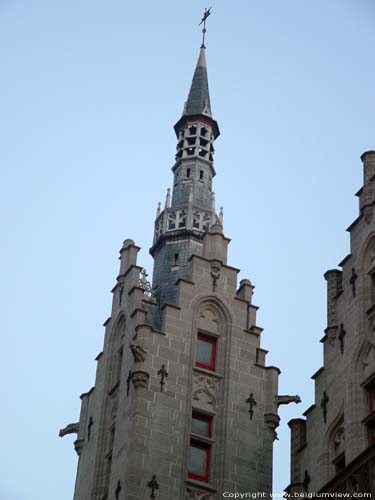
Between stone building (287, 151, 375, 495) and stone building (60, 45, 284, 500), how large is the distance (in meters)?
4.22

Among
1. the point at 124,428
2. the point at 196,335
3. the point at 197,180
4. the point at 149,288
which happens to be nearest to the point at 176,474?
the point at 124,428

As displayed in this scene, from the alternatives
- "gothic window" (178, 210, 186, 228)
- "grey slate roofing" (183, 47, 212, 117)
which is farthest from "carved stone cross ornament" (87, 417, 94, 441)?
"grey slate roofing" (183, 47, 212, 117)

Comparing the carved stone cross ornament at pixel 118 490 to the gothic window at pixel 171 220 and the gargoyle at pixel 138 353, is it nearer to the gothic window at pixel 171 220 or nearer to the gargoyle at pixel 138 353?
the gargoyle at pixel 138 353

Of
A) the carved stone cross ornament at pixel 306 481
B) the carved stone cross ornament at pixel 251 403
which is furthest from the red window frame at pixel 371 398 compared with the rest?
the carved stone cross ornament at pixel 251 403

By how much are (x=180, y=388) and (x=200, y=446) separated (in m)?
1.60

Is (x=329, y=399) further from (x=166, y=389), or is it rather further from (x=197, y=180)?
(x=197, y=180)

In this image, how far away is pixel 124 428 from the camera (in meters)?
34.1

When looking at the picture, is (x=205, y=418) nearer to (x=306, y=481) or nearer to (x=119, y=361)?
(x=119, y=361)

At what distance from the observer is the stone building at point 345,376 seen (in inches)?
1104

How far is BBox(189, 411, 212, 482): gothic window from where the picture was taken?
1336 inches

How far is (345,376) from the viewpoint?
95.2 ft

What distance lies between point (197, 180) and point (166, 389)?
9.84m

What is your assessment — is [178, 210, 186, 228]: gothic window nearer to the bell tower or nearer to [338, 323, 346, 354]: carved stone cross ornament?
the bell tower

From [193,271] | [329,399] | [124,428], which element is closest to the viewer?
[329,399]
